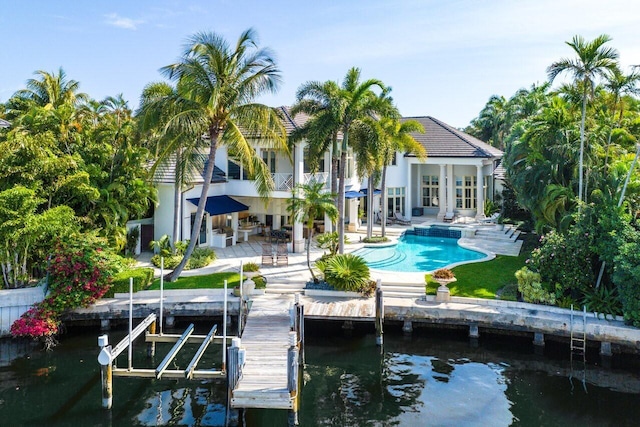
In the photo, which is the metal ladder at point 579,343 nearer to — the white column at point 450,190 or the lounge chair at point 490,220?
the lounge chair at point 490,220

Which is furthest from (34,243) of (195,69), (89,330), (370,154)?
(370,154)

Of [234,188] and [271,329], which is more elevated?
[234,188]

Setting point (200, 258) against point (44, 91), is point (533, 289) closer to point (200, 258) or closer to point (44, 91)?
point (200, 258)

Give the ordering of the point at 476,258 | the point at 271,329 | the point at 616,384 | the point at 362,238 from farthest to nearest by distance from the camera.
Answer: the point at 362,238 → the point at 476,258 → the point at 271,329 → the point at 616,384

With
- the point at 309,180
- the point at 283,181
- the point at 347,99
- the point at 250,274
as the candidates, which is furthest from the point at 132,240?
the point at 347,99

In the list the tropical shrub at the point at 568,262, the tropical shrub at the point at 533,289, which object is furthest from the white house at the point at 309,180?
the tropical shrub at the point at 568,262

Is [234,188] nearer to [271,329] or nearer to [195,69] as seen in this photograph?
[195,69]

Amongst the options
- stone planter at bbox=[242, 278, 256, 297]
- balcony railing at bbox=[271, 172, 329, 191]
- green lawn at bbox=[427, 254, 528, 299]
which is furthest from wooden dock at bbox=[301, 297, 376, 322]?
balcony railing at bbox=[271, 172, 329, 191]
